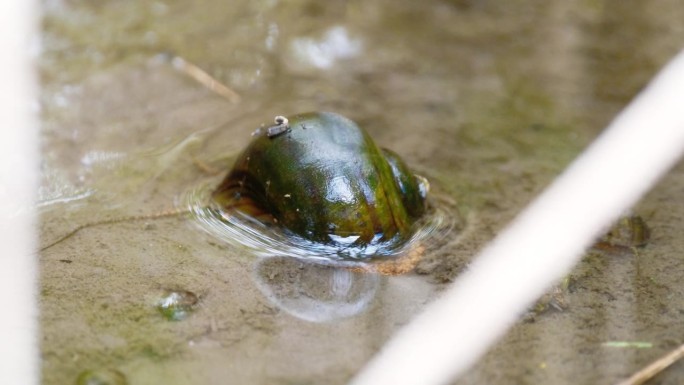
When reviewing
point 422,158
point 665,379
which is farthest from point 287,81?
point 665,379

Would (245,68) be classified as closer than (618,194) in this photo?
No

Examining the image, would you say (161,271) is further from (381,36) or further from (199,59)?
(381,36)

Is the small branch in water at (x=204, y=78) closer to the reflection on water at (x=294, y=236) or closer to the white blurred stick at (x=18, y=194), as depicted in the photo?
the white blurred stick at (x=18, y=194)

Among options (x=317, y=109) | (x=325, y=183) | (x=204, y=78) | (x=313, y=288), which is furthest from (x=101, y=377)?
(x=204, y=78)

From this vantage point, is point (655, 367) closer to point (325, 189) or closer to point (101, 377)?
point (325, 189)

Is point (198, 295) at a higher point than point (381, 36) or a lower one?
lower

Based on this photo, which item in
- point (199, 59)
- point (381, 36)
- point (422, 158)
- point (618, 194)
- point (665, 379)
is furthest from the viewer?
point (381, 36)
